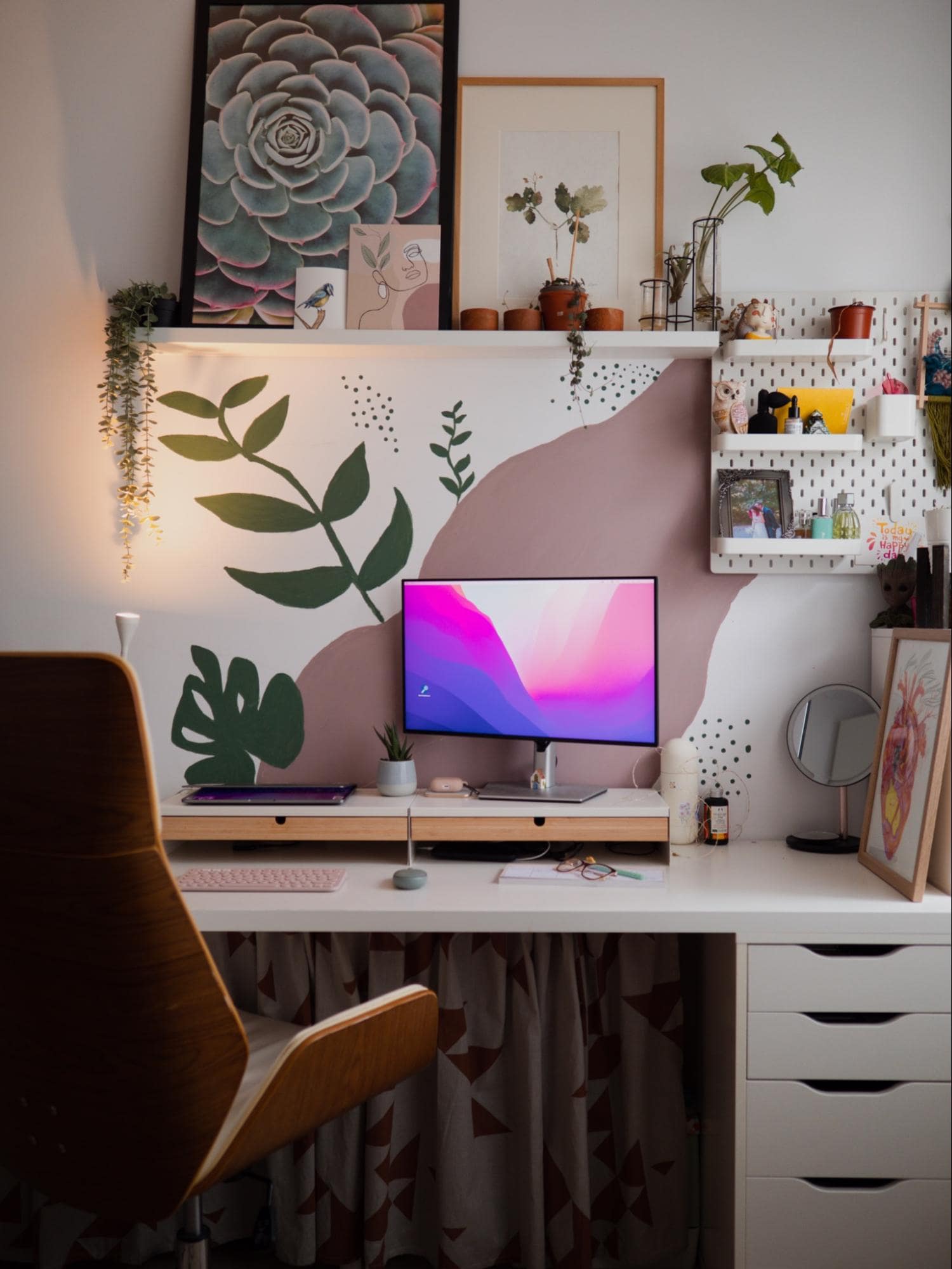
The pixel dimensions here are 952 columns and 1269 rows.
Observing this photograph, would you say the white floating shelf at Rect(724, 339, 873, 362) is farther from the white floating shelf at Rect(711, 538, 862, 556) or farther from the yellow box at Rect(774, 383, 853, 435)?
the white floating shelf at Rect(711, 538, 862, 556)

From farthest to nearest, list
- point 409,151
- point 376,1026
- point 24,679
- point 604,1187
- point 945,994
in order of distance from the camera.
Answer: point 409,151 < point 604,1187 < point 945,994 < point 376,1026 < point 24,679

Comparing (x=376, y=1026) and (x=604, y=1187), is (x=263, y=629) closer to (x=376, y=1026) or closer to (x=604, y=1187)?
(x=376, y=1026)

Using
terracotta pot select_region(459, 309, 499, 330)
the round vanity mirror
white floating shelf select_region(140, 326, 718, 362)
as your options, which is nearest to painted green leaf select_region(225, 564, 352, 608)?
white floating shelf select_region(140, 326, 718, 362)

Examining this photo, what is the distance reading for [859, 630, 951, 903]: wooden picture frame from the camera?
1.83 metres

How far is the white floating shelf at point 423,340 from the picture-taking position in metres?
2.24

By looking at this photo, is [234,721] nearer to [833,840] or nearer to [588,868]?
[588,868]

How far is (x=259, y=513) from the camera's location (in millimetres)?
2426

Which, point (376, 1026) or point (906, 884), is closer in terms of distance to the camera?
point (376, 1026)

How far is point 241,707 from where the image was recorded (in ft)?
7.98

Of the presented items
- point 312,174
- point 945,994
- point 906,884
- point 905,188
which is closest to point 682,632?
point 906,884

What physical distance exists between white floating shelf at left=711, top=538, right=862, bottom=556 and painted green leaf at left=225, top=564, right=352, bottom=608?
2.90 ft

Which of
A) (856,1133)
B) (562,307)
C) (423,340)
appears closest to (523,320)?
(562,307)

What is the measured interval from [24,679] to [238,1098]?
2.56 feet

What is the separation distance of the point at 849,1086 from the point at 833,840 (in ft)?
1.87
